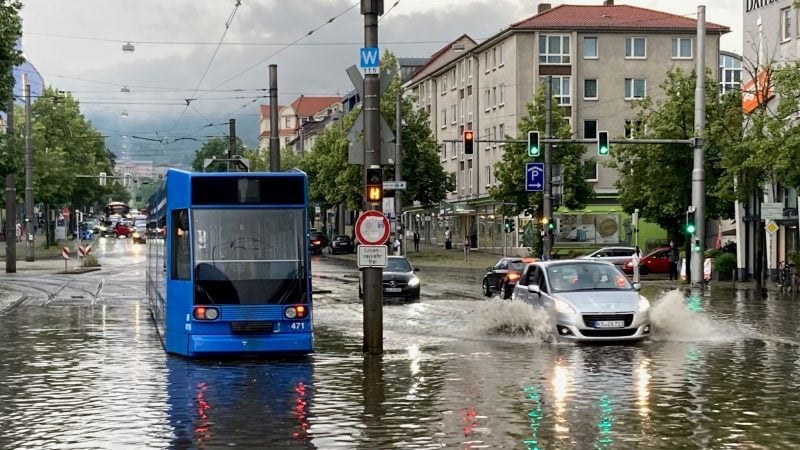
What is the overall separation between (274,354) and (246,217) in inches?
81.3

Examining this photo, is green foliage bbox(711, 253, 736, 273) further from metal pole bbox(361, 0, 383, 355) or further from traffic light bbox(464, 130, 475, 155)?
metal pole bbox(361, 0, 383, 355)

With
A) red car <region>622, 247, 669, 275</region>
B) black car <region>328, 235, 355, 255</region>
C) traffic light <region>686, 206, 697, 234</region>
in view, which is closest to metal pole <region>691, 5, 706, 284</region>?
traffic light <region>686, 206, 697, 234</region>

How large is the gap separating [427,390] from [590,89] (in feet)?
230

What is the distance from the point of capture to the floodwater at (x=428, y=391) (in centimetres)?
1108

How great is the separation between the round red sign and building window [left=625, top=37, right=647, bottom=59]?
221ft

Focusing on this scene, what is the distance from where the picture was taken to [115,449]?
411 inches

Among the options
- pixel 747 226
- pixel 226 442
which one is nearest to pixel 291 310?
pixel 226 442

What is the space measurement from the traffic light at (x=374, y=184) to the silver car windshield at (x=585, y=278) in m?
4.53

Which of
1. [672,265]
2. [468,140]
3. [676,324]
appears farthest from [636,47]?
[676,324]

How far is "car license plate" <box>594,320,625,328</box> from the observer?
805 inches

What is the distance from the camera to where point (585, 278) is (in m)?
21.9

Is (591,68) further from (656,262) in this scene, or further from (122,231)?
(122,231)

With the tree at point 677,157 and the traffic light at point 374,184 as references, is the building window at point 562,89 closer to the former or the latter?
the tree at point 677,157

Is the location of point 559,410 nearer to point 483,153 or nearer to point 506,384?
point 506,384
